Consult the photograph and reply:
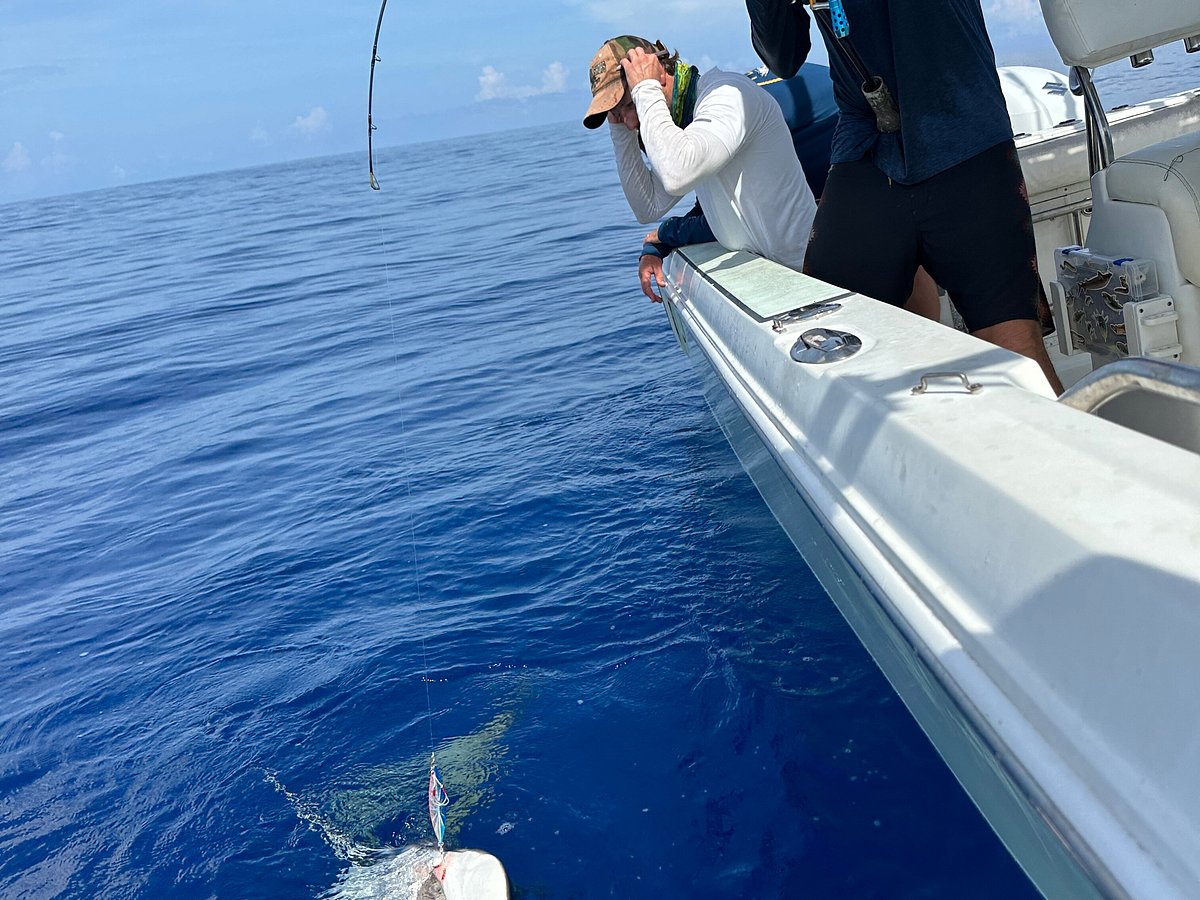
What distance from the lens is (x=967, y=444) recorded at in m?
1.25

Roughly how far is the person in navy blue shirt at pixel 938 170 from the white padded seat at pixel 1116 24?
0.15 m

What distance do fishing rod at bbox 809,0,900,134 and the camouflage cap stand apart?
32.6 inches

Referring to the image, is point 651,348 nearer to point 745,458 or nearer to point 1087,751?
point 745,458

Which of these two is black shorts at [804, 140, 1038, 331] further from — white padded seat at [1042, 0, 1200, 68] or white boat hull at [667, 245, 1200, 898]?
white boat hull at [667, 245, 1200, 898]

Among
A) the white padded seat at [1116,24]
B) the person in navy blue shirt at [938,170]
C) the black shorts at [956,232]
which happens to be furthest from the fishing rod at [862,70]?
the white padded seat at [1116,24]

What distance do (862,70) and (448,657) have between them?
1959 millimetres

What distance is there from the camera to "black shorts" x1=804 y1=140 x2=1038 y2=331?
2.07 m

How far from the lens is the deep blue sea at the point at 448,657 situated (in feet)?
7.12

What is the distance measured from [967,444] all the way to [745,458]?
4.82ft

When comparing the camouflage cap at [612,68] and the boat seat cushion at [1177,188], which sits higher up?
the camouflage cap at [612,68]

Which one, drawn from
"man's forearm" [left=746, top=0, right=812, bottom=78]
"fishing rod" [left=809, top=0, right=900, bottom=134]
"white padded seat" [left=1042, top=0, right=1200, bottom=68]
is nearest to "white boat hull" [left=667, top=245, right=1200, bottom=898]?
"fishing rod" [left=809, top=0, right=900, bottom=134]

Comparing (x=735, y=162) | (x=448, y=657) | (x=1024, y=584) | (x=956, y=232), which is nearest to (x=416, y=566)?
(x=448, y=657)

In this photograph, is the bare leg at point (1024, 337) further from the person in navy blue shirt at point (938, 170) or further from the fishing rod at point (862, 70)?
the fishing rod at point (862, 70)

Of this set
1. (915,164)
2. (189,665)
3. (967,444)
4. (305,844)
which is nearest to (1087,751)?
(967,444)
